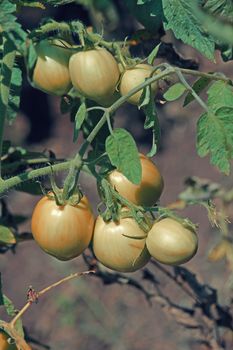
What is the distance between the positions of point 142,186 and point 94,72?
0.66ft

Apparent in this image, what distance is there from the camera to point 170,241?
1224 millimetres

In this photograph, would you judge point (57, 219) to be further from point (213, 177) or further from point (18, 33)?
point (213, 177)

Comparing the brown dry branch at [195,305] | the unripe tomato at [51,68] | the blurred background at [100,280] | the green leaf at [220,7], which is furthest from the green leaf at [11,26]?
the blurred background at [100,280]

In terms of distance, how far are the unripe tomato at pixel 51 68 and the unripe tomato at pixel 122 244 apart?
0.73ft

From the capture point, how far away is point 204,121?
4.09 feet

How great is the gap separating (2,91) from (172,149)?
9.32 ft

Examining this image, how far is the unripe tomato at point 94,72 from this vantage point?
1221 millimetres

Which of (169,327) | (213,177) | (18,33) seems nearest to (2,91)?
(18,33)

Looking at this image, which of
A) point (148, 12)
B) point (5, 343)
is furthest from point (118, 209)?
point (148, 12)

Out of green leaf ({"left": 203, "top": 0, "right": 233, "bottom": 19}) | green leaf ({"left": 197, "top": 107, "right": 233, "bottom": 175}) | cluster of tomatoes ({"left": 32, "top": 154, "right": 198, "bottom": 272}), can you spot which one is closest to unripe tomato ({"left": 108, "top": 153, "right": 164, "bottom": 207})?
cluster of tomatoes ({"left": 32, "top": 154, "right": 198, "bottom": 272})

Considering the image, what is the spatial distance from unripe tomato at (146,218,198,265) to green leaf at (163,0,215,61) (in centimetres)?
30

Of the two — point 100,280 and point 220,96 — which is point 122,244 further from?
point 100,280

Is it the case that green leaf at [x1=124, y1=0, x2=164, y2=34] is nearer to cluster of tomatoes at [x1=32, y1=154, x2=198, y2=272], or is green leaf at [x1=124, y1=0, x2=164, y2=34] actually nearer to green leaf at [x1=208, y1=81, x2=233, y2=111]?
green leaf at [x1=208, y1=81, x2=233, y2=111]

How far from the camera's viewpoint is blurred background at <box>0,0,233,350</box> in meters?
3.03
